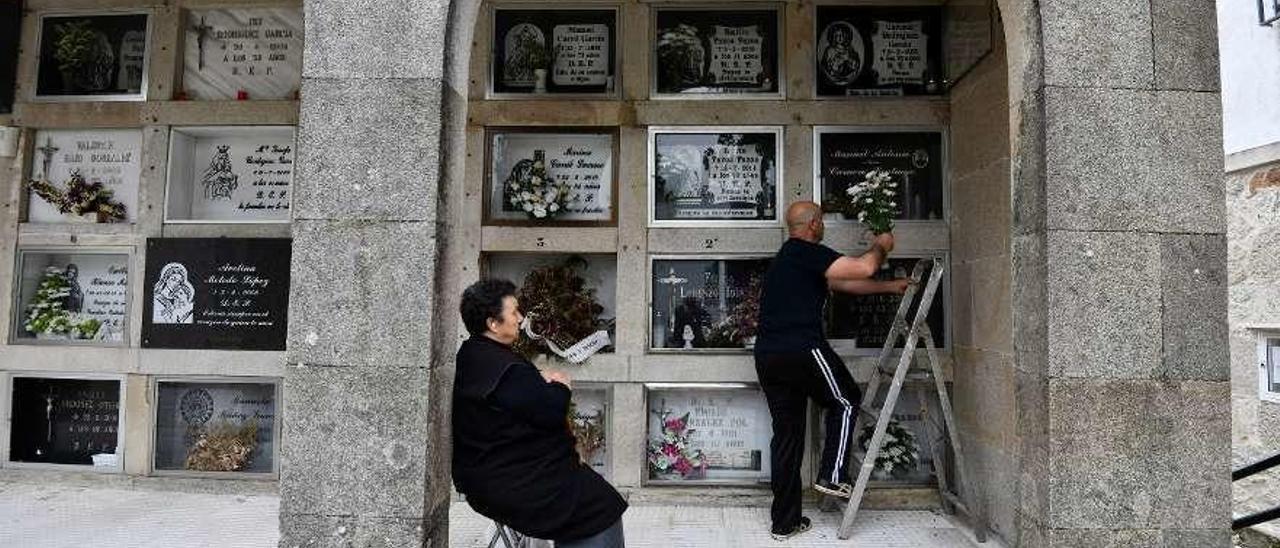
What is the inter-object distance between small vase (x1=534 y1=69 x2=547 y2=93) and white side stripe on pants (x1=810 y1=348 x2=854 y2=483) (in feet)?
9.07

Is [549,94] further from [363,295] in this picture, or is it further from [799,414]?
[799,414]

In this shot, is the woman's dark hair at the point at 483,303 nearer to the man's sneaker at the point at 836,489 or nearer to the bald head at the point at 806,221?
the bald head at the point at 806,221

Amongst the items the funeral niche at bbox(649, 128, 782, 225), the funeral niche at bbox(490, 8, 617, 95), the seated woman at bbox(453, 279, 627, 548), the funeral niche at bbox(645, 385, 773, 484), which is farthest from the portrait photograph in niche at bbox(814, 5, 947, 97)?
the seated woman at bbox(453, 279, 627, 548)

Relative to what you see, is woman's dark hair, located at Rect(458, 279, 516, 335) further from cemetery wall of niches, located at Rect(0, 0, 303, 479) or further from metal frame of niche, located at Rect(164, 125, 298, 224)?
metal frame of niche, located at Rect(164, 125, 298, 224)

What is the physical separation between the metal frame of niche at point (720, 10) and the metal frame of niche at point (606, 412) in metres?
2.13

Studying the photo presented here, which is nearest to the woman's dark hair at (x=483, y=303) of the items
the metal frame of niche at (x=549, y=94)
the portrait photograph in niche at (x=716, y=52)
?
the metal frame of niche at (x=549, y=94)

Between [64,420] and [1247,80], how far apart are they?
9.78 meters

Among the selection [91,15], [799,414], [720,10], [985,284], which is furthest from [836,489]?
[91,15]

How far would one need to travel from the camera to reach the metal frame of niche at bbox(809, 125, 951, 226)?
5.45 m

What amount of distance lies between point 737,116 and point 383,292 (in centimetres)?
306

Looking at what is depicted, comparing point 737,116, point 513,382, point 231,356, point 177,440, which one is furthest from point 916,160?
point 177,440

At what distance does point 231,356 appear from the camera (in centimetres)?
570

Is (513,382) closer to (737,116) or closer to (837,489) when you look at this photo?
(837,489)

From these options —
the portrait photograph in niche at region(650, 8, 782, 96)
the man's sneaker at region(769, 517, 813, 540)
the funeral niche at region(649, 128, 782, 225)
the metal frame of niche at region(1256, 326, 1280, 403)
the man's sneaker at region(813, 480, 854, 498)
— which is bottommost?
the man's sneaker at region(769, 517, 813, 540)
